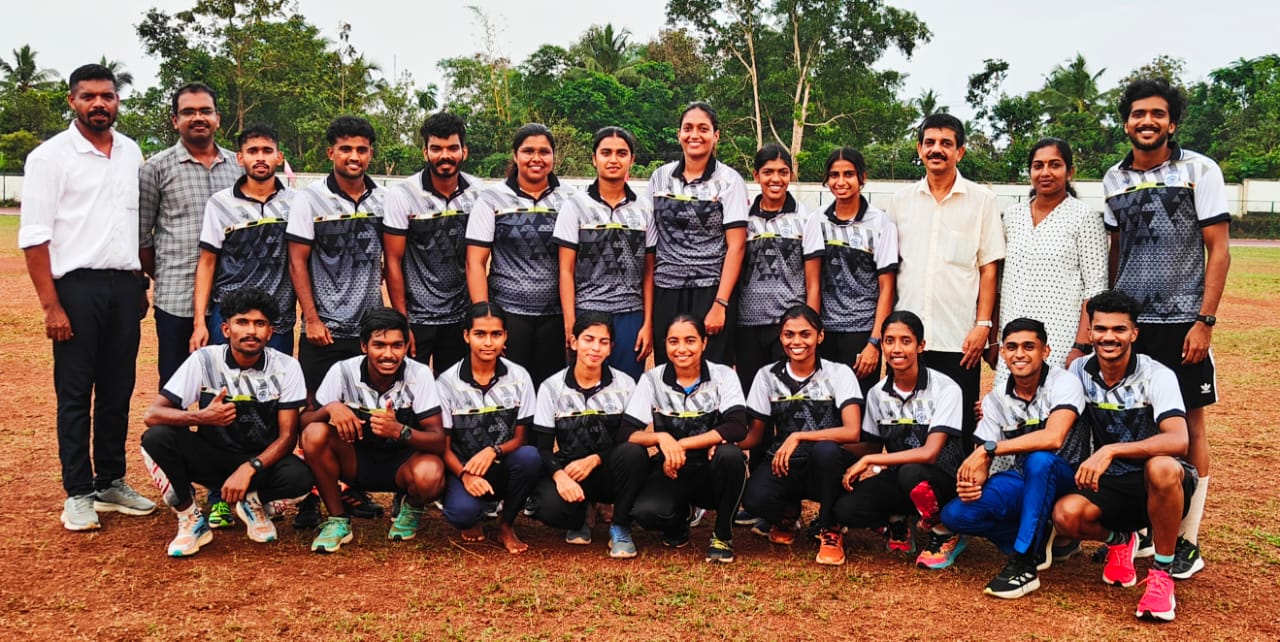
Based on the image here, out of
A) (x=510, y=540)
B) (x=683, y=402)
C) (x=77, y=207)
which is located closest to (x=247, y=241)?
(x=77, y=207)

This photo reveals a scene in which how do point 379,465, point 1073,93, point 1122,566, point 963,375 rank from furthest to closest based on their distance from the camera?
point 1073,93, point 963,375, point 379,465, point 1122,566

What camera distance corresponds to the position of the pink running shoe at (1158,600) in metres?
4.26

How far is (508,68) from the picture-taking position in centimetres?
4462

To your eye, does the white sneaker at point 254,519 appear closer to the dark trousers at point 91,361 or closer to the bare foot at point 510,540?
the dark trousers at point 91,361

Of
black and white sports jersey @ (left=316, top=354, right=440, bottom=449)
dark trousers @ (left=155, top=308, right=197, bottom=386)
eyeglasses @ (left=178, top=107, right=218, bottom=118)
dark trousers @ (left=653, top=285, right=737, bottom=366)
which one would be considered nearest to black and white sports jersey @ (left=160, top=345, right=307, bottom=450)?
black and white sports jersey @ (left=316, top=354, right=440, bottom=449)

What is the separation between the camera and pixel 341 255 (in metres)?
5.59

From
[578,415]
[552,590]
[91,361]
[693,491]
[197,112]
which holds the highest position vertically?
[197,112]

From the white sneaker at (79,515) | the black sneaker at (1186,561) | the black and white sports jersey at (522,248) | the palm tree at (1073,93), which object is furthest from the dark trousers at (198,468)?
the palm tree at (1073,93)

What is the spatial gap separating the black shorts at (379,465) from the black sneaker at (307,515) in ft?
1.08

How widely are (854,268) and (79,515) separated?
4333 millimetres

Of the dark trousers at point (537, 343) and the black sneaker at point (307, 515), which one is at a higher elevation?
the dark trousers at point (537, 343)

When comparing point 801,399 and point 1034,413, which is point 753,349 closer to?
point 801,399

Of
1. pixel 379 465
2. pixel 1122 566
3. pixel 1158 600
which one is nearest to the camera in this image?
pixel 1158 600

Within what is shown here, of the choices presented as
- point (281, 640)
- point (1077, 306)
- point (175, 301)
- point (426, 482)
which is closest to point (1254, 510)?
point (1077, 306)
